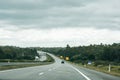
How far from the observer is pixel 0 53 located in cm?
17750

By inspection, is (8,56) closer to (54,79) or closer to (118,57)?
(118,57)

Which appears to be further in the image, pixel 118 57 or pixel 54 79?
pixel 118 57

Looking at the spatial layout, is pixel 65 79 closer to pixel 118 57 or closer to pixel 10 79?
pixel 10 79

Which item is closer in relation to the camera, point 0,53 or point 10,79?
point 10,79

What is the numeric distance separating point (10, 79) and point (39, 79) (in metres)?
1.95

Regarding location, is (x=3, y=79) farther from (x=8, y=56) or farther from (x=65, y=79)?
(x=8, y=56)

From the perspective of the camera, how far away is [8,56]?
184 m

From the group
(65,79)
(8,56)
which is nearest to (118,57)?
(8,56)

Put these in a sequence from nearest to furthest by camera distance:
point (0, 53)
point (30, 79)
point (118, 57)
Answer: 1. point (30, 79)
2. point (0, 53)
3. point (118, 57)

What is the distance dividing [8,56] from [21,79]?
16043cm

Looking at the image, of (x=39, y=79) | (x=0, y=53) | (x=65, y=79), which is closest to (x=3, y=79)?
(x=39, y=79)

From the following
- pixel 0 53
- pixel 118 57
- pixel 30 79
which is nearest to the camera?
pixel 30 79

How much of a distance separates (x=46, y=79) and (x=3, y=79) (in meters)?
2.87

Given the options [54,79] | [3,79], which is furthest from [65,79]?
[3,79]
